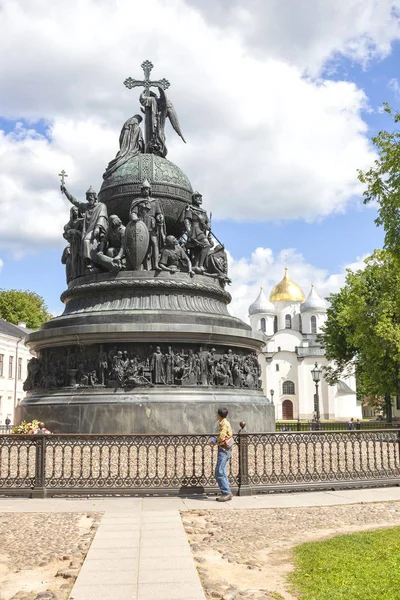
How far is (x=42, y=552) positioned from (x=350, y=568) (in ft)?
11.9

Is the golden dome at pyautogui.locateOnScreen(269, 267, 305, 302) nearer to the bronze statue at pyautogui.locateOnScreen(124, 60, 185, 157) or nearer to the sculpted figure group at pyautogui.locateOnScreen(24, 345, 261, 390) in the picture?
the bronze statue at pyautogui.locateOnScreen(124, 60, 185, 157)

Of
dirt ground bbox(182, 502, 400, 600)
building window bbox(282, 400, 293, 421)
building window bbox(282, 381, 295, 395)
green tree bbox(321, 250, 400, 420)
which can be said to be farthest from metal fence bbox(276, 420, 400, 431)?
building window bbox(282, 400, 293, 421)

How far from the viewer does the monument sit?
19391 mm

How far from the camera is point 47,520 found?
31.2 feet

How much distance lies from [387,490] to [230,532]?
4955 mm

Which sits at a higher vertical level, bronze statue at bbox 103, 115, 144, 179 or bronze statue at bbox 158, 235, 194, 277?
bronze statue at bbox 103, 115, 144, 179

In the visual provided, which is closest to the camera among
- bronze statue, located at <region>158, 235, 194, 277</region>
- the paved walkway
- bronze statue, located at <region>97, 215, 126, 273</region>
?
the paved walkway

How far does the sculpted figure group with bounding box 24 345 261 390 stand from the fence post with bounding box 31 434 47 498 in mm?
7680

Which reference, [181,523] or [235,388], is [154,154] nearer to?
[235,388]

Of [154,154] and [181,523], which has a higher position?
[154,154]

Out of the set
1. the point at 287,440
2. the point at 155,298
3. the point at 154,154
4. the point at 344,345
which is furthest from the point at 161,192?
the point at 344,345

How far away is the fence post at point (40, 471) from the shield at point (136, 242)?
11.2 metres

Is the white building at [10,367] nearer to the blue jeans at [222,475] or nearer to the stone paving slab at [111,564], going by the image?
the blue jeans at [222,475]

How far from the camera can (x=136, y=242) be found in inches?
872
